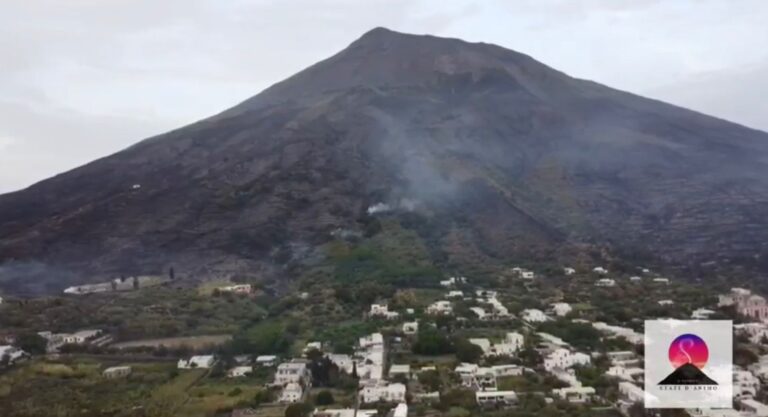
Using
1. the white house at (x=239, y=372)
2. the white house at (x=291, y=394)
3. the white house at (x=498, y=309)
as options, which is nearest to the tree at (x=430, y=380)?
the white house at (x=291, y=394)

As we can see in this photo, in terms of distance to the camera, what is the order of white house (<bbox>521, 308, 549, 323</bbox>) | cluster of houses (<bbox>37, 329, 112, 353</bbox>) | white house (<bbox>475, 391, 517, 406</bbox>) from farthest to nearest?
white house (<bbox>521, 308, 549, 323</bbox>) < cluster of houses (<bbox>37, 329, 112, 353</bbox>) < white house (<bbox>475, 391, 517, 406</bbox>)

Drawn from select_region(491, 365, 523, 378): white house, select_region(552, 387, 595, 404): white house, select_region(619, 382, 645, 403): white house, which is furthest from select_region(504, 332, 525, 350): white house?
select_region(619, 382, 645, 403): white house

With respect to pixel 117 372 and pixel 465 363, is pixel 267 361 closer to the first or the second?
pixel 117 372

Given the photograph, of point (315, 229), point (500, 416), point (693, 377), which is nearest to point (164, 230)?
point (315, 229)

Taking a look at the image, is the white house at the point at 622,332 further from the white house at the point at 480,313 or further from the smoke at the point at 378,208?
the smoke at the point at 378,208

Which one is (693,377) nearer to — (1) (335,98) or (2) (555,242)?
(2) (555,242)

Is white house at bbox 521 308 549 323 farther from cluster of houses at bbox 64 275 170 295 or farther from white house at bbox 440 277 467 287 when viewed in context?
cluster of houses at bbox 64 275 170 295
